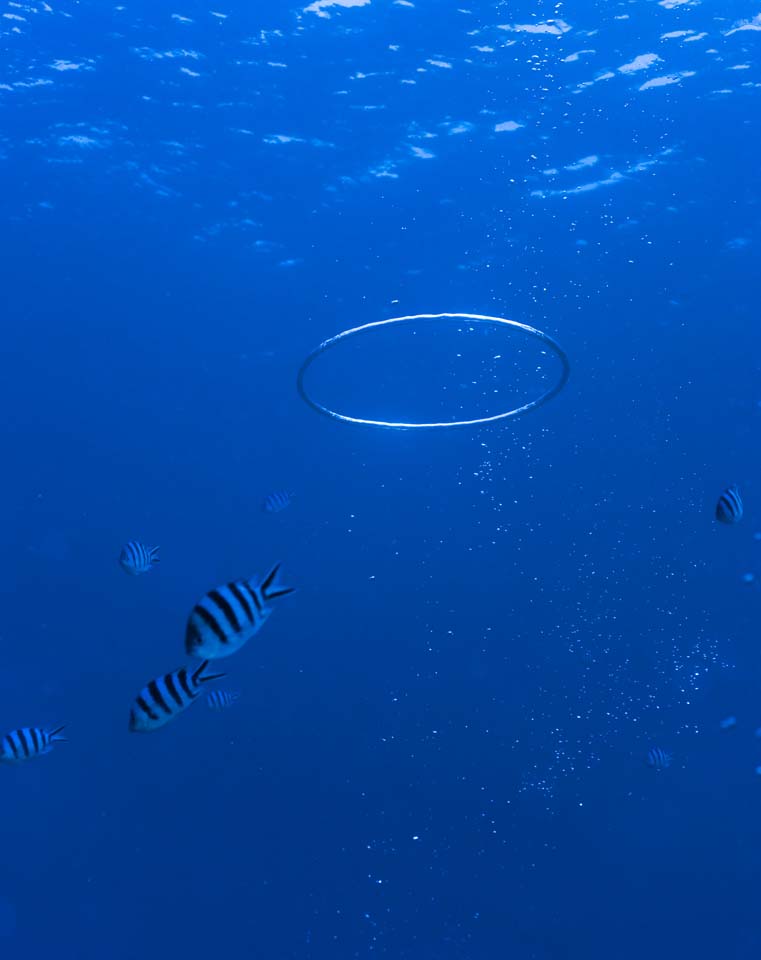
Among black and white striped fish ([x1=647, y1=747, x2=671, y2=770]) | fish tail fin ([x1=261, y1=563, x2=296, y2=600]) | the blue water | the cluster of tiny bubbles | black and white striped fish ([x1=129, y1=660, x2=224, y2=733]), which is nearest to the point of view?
fish tail fin ([x1=261, y1=563, x2=296, y2=600])

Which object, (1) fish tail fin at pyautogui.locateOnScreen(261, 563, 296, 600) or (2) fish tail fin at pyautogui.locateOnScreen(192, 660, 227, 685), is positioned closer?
(1) fish tail fin at pyautogui.locateOnScreen(261, 563, 296, 600)

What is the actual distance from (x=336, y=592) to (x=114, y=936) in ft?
44.5

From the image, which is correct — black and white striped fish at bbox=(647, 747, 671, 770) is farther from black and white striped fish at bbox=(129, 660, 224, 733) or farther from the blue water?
the blue water

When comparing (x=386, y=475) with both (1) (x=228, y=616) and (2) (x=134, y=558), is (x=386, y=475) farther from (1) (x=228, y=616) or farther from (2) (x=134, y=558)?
(1) (x=228, y=616)

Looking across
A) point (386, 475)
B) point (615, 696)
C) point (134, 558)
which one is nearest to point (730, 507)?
point (134, 558)

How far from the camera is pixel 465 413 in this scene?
2956 cm

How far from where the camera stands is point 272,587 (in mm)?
A: 3822

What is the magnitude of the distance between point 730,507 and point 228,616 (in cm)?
525

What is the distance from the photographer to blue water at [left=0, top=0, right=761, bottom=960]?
69.5 feet

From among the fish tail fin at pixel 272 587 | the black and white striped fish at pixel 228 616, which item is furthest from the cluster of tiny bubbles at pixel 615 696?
the fish tail fin at pixel 272 587

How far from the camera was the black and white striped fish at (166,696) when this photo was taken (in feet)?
15.7

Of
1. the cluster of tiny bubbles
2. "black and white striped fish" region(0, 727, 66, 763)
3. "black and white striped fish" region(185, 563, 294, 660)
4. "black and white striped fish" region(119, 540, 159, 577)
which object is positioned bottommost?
the cluster of tiny bubbles

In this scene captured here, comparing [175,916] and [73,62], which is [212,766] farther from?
[73,62]

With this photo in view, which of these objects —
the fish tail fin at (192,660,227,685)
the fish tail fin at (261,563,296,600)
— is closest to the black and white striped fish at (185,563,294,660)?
the fish tail fin at (261,563,296,600)
